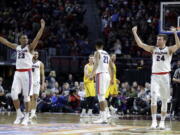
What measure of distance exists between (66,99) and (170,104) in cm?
499

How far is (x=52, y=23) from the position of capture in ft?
107

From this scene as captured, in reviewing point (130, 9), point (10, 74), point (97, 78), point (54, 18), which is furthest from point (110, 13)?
point (97, 78)

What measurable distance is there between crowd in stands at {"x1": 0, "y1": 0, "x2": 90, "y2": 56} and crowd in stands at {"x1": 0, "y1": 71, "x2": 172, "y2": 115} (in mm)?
4826

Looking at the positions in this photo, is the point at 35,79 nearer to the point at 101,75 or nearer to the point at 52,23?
the point at 101,75

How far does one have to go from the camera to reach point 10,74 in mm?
29984

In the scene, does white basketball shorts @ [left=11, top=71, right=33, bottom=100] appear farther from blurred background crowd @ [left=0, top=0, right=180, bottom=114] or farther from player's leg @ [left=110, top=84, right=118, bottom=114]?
blurred background crowd @ [left=0, top=0, right=180, bottom=114]

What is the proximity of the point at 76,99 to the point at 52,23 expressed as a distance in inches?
366

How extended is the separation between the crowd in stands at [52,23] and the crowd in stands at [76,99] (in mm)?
4826

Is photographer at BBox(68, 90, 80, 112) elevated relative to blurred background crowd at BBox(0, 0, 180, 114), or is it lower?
lower

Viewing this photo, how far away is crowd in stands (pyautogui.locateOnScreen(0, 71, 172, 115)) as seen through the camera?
23188mm

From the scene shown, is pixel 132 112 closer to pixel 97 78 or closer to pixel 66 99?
pixel 66 99

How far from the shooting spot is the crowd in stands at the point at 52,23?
1205 inches

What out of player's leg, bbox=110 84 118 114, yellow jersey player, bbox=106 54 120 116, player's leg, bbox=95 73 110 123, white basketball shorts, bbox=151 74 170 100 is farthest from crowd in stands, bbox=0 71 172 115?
white basketball shorts, bbox=151 74 170 100

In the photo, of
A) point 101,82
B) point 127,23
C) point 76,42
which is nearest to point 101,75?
point 101,82
